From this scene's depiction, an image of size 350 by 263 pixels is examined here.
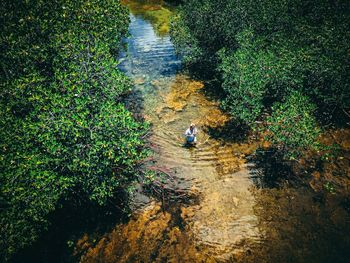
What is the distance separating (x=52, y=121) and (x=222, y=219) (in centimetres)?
974

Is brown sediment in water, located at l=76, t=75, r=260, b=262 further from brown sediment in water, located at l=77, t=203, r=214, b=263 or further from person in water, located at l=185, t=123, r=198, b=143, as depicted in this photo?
person in water, located at l=185, t=123, r=198, b=143

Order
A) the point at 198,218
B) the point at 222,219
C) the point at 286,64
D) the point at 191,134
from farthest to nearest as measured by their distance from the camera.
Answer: the point at 286,64 → the point at 191,134 → the point at 198,218 → the point at 222,219

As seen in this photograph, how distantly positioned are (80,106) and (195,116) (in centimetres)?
1117

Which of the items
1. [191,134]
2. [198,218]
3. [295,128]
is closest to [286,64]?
[295,128]

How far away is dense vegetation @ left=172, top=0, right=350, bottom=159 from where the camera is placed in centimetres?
1556

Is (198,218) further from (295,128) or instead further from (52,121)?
(52,121)

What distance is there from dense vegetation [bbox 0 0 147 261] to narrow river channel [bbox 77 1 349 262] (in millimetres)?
2692

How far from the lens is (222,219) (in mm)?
13008

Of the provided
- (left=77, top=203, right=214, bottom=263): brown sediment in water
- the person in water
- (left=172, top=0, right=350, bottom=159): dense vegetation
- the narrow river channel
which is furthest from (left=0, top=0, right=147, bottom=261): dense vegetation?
(left=172, top=0, right=350, bottom=159): dense vegetation

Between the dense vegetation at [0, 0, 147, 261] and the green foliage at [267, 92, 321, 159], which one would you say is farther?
the green foliage at [267, 92, 321, 159]

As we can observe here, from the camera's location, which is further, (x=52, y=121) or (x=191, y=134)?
(x=191, y=134)

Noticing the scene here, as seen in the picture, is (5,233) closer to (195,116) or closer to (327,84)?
(195,116)

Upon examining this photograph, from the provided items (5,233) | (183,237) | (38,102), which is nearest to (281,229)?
(183,237)

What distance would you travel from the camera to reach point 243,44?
20172 millimetres
